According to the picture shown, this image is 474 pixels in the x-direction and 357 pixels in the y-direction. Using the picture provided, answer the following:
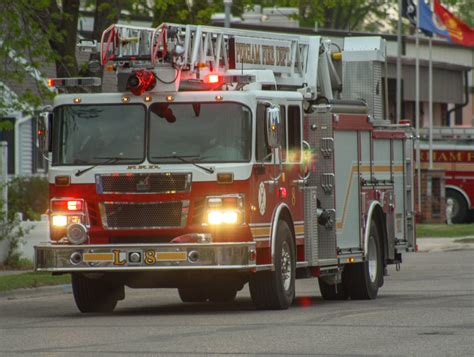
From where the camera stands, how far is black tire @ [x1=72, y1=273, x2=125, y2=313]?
17859 millimetres

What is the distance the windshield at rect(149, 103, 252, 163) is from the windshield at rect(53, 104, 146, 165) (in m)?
0.24

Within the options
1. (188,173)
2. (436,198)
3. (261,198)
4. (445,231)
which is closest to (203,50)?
(188,173)

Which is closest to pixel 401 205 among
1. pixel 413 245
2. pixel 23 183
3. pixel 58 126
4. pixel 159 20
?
pixel 413 245

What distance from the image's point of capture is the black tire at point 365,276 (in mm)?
19891

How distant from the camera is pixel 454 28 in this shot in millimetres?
49688

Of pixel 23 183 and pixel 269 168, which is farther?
pixel 23 183

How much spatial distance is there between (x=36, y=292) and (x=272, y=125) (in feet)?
22.5

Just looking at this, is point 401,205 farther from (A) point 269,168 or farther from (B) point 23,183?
(B) point 23,183

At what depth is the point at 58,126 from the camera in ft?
57.4

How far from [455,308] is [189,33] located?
14.4ft

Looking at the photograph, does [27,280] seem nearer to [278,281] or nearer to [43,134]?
[43,134]

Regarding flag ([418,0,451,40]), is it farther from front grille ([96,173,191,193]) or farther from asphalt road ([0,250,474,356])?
front grille ([96,173,191,193])

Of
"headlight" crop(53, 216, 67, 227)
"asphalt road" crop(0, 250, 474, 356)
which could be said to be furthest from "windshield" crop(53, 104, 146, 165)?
"asphalt road" crop(0, 250, 474, 356)

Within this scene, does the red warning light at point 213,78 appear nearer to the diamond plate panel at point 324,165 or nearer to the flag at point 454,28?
the diamond plate panel at point 324,165
